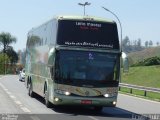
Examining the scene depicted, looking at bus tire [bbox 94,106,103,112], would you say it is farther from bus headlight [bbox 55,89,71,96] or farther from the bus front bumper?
bus headlight [bbox 55,89,71,96]

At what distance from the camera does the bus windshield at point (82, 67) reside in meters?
19.1

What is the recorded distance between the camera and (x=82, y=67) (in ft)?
62.9

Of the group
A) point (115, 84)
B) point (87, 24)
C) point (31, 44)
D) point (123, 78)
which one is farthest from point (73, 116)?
point (123, 78)

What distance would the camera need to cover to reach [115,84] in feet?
63.6

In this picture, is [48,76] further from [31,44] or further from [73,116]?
[31,44]

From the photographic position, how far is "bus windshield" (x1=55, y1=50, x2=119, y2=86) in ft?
62.6

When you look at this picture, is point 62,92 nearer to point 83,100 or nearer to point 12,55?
point 83,100

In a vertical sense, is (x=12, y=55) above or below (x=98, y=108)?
above

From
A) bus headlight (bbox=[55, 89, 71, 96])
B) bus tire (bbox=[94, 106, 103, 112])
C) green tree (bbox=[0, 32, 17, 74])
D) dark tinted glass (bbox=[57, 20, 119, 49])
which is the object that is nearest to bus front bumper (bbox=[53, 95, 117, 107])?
bus headlight (bbox=[55, 89, 71, 96])

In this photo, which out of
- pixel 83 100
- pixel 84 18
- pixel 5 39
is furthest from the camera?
pixel 5 39

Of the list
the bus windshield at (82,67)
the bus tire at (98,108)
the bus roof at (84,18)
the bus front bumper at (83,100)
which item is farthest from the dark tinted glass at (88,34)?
the bus tire at (98,108)

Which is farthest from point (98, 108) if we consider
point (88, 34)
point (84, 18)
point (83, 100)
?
point (84, 18)

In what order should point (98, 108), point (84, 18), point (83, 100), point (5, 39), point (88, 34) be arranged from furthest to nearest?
point (5, 39)
point (98, 108)
point (84, 18)
point (88, 34)
point (83, 100)

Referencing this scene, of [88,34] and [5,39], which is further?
[5,39]
